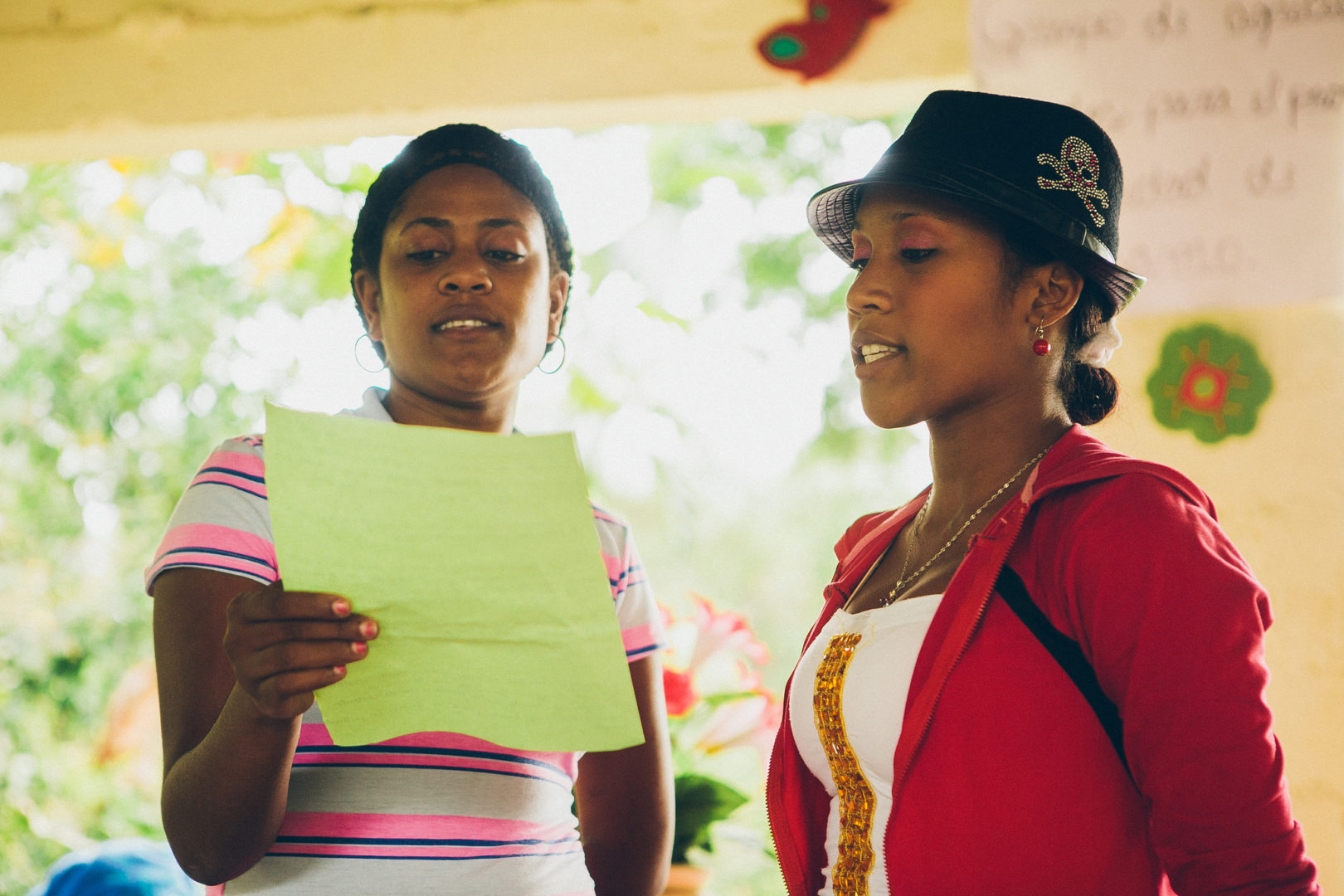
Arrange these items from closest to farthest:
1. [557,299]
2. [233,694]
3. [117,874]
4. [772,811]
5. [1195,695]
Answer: [1195,695], [233,694], [772,811], [557,299], [117,874]

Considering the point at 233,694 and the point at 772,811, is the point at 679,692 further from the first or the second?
the point at 233,694

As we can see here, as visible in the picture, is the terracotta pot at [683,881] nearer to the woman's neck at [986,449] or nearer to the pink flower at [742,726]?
the pink flower at [742,726]

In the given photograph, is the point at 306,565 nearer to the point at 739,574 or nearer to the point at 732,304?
the point at 732,304

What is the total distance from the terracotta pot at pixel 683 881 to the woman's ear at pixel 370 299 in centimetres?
84

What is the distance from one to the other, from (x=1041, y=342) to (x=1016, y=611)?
0.31 m

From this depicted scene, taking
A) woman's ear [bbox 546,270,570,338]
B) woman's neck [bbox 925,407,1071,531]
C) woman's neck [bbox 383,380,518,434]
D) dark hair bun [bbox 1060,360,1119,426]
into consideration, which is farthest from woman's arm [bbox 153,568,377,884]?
dark hair bun [bbox 1060,360,1119,426]

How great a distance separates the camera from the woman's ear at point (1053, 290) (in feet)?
3.45

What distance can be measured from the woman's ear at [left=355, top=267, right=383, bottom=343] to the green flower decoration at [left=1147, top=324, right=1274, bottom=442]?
3.63 ft

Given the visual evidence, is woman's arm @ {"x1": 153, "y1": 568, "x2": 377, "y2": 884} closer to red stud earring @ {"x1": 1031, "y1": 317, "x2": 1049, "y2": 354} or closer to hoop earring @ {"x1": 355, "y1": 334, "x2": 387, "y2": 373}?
hoop earring @ {"x1": 355, "y1": 334, "x2": 387, "y2": 373}

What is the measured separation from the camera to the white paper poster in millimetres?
1490

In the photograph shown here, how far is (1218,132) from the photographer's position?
4.99ft

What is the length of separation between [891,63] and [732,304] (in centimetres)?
153

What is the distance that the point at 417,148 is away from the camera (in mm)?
1268

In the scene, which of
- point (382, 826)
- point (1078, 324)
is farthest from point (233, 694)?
point (1078, 324)
